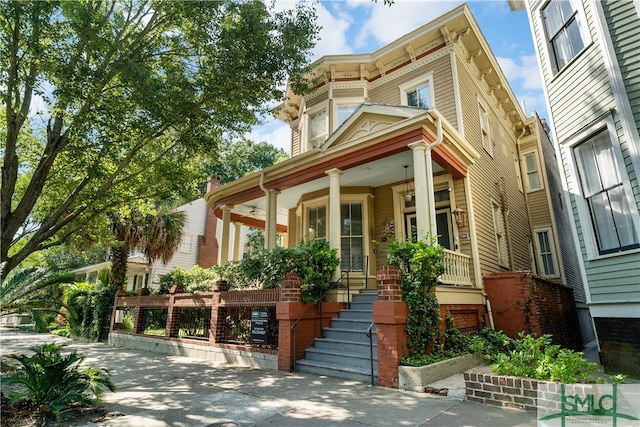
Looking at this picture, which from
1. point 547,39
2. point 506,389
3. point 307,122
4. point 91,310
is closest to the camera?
point 506,389

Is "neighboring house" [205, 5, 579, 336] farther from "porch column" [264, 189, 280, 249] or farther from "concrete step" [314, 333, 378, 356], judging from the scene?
"concrete step" [314, 333, 378, 356]

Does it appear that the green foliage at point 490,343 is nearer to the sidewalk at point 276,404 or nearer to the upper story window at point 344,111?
the sidewalk at point 276,404

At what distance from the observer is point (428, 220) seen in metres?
6.72

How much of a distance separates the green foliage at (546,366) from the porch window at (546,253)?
9.92 metres

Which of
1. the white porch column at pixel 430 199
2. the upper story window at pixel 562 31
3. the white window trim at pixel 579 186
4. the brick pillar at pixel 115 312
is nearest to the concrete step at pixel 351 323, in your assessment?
the white porch column at pixel 430 199

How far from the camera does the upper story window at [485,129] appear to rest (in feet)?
35.7

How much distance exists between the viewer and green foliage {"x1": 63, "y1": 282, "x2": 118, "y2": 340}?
12.2 meters

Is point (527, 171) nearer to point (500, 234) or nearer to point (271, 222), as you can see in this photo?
point (500, 234)

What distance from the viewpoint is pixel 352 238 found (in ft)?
33.2

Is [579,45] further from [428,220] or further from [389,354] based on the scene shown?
[389,354]

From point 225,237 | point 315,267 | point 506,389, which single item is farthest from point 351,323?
point 225,237

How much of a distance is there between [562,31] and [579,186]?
129 inches

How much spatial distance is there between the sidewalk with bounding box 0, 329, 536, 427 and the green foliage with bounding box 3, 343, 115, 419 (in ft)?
1.25

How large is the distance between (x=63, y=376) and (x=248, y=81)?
20.6 ft
